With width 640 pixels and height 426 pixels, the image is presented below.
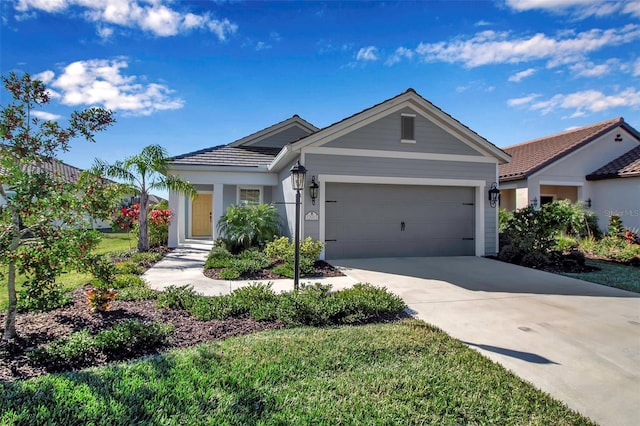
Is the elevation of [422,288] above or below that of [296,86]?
below

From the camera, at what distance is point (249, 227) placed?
10.4 m

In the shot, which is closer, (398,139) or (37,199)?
(37,199)

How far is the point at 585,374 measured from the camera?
317 centimetres

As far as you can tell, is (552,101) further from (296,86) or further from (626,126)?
(296,86)

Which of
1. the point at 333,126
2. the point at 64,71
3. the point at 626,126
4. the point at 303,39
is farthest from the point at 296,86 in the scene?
the point at 626,126

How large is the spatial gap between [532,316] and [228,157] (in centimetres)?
1138

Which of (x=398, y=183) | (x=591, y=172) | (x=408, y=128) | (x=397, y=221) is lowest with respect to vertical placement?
(x=397, y=221)

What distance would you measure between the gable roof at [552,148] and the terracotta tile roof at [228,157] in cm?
1142

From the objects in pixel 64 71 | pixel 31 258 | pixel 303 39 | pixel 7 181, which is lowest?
pixel 31 258

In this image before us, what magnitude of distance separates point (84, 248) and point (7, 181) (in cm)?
100

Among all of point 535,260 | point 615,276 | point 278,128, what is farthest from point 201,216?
point 615,276

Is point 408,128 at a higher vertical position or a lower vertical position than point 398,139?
higher

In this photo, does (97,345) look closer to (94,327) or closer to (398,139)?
(94,327)

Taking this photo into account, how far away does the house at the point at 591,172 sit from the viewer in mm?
13758
